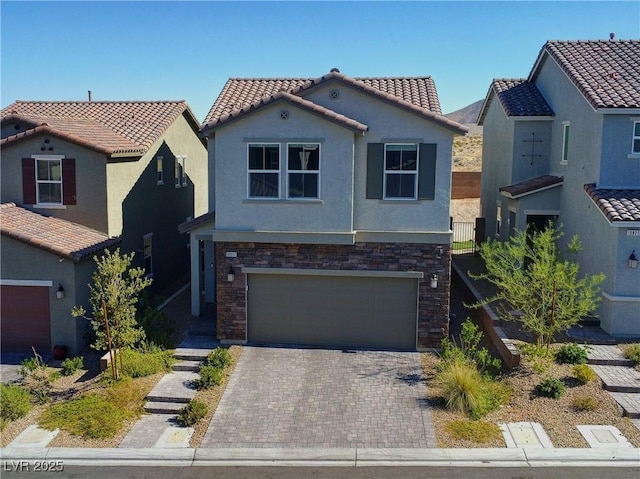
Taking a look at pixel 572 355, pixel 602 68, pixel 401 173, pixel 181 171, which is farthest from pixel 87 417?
pixel 602 68

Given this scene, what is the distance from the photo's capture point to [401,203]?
54.5 ft

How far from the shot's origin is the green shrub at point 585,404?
43.6ft

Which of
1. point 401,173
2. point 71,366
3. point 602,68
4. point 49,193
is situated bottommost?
point 71,366

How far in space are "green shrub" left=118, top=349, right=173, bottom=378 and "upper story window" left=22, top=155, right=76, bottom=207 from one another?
6.26 meters

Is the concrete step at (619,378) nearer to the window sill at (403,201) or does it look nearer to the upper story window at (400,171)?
the window sill at (403,201)

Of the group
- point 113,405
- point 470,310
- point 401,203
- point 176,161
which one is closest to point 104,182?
point 176,161

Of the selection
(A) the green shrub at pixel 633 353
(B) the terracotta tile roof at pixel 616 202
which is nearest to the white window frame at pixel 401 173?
(B) the terracotta tile roof at pixel 616 202

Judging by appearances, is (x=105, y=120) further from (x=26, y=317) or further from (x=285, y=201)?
(x=285, y=201)

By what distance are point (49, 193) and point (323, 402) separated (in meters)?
11.7

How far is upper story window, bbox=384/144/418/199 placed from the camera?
1650 centimetres

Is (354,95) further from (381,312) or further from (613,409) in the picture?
(613,409)

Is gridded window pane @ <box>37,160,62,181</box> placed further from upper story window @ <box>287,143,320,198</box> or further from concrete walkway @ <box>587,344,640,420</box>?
concrete walkway @ <box>587,344,640,420</box>

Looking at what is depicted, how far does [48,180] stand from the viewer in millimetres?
19469

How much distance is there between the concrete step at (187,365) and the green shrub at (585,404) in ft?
30.2
